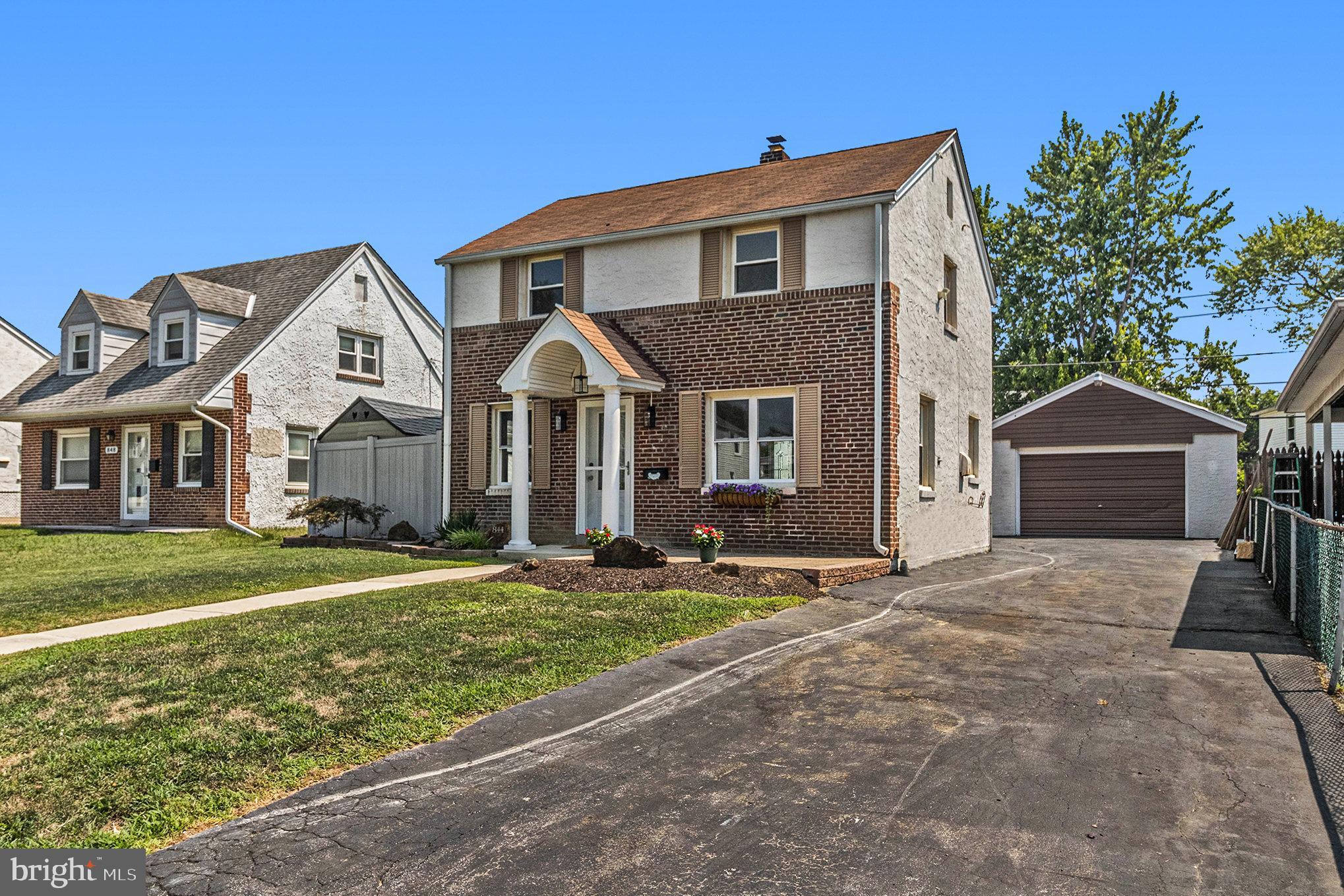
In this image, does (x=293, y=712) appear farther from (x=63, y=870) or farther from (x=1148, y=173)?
(x=1148, y=173)

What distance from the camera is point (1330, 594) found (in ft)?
23.8

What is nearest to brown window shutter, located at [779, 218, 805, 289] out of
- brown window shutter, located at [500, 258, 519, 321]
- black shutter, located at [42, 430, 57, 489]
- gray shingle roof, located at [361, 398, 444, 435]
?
brown window shutter, located at [500, 258, 519, 321]

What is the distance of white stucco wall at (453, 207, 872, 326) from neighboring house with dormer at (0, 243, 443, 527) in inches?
285

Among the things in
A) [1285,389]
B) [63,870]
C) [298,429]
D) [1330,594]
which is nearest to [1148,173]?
[1285,389]

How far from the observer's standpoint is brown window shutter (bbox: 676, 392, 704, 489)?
15.3 meters

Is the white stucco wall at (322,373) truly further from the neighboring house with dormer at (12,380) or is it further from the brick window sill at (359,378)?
the neighboring house with dormer at (12,380)

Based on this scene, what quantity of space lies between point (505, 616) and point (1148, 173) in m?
39.5

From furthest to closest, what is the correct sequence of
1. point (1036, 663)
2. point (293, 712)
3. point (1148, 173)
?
point (1148, 173) → point (1036, 663) → point (293, 712)

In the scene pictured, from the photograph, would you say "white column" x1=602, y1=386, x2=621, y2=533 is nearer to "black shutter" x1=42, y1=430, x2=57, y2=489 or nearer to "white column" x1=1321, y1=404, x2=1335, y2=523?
"white column" x1=1321, y1=404, x2=1335, y2=523

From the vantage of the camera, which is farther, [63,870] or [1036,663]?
[1036,663]

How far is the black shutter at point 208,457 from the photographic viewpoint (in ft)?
71.3

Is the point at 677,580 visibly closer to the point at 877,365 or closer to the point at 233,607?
the point at 233,607

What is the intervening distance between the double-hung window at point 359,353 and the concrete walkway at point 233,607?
12.7 metres

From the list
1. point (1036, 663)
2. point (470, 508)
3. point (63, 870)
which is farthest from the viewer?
point (470, 508)
